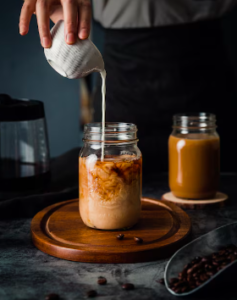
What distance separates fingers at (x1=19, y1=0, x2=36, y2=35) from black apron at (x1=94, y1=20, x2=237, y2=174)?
0.91 meters

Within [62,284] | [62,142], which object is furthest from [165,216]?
[62,142]

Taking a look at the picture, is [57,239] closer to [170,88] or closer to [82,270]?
[82,270]

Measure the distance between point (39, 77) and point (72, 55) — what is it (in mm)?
1994

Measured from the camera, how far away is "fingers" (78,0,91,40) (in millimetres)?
1224

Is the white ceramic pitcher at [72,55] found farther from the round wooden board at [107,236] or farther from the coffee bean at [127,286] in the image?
the coffee bean at [127,286]

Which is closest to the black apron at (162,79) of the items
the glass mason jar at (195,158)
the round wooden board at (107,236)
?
the glass mason jar at (195,158)

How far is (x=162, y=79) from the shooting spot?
2.27 m

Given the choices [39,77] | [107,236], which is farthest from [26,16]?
[39,77]

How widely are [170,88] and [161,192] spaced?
0.68 metres

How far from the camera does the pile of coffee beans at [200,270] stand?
0.94 meters

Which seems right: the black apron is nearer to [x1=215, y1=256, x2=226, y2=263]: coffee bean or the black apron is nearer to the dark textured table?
the dark textured table

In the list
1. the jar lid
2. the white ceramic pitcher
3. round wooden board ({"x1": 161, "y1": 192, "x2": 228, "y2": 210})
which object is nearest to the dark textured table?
round wooden board ({"x1": 161, "y1": 192, "x2": 228, "y2": 210})

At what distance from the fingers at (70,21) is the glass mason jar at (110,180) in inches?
11.4

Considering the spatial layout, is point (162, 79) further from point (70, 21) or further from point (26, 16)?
point (70, 21)
